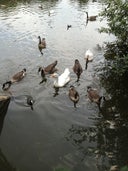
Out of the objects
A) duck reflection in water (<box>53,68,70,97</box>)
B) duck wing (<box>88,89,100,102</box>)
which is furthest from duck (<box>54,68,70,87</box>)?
duck wing (<box>88,89,100,102</box>)

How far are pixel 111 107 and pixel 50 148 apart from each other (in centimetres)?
413

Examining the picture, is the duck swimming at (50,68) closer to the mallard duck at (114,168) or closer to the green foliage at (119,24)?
the green foliage at (119,24)

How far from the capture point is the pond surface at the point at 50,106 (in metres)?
11.3

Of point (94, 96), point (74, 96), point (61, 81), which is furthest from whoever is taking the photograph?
point (61, 81)

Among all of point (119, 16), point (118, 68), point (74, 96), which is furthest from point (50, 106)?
point (119, 16)

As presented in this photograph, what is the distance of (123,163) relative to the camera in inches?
432

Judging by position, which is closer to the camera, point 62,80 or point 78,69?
point 62,80

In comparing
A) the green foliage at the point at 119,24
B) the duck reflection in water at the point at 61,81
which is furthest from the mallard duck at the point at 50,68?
the green foliage at the point at 119,24

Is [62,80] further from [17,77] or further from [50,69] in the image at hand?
[17,77]

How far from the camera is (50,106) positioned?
14.6 meters

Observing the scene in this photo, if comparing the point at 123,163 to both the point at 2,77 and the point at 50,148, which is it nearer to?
the point at 50,148

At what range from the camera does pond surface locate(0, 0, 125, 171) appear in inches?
446

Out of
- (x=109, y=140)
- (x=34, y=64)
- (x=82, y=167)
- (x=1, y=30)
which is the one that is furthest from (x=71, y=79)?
(x=1, y=30)

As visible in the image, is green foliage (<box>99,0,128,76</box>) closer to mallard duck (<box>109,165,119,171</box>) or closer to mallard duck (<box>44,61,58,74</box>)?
mallard duck (<box>44,61,58,74</box>)
